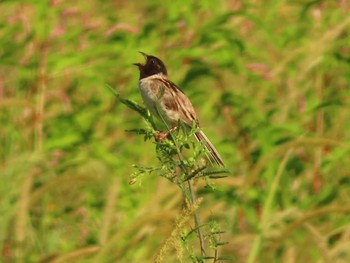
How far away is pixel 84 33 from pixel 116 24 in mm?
315

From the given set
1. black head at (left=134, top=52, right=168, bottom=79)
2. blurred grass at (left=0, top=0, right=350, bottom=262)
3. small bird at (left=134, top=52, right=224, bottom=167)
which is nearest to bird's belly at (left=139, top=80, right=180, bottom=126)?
small bird at (left=134, top=52, right=224, bottom=167)

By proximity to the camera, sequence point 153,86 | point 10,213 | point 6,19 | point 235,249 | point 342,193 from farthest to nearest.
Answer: point 6,19 < point 235,249 < point 342,193 < point 10,213 < point 153,86

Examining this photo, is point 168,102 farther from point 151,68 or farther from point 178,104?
point 151,68

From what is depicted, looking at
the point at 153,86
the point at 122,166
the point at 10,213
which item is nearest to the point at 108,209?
the point at 10,213

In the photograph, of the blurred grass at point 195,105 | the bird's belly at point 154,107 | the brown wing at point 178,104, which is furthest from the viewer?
the blurred grass at point 195,105

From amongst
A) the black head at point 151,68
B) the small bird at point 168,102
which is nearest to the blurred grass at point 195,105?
the black head at point 151,68

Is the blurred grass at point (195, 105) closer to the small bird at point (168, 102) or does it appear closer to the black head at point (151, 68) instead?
the black head at point (151, 68)

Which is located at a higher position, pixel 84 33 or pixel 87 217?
pixel 84 33

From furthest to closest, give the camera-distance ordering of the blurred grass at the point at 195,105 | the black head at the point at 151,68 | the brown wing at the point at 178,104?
the blurred grass at the point at 195,105
the black head at the point at 151,68
the brown wing at the point at 178,104

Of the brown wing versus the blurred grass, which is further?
the blurred grass

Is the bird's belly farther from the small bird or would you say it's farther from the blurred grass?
the blurred grass

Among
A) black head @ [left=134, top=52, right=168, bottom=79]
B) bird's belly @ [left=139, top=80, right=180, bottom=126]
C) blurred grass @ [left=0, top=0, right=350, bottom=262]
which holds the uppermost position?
blurred grass @ [left=0, top=0, right=350, bottom=262]

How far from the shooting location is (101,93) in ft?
29.3

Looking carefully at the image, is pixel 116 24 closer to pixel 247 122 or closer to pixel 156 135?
pixel 247 122
